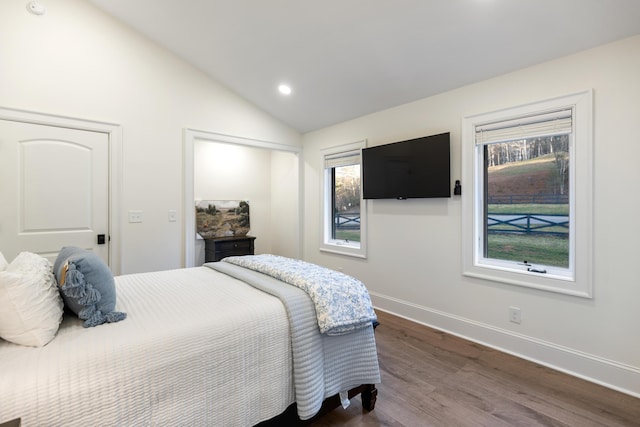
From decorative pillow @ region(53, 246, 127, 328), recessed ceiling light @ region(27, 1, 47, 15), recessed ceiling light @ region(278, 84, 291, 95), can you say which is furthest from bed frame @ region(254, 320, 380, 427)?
recessed ceiling light @ region(27, 1, 47, 15)

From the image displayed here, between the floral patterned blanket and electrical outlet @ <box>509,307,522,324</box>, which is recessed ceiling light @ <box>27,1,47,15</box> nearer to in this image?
the floral patterned blanket

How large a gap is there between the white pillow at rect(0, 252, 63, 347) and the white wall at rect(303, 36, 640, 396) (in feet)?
9.50

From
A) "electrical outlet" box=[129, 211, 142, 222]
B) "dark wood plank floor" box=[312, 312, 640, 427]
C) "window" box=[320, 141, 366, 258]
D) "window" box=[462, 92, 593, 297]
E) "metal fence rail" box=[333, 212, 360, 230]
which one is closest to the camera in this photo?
"dark wood plank floor" box=[312, 312, 640, 427]

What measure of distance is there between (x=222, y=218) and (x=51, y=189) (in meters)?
2.27

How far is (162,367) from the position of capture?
3.85 feet

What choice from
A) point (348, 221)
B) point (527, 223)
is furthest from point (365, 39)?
point (348, 221)

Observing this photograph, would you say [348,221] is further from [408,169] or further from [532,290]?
[532,290]

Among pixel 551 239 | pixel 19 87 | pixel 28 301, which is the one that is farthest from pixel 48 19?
pixel 551 239

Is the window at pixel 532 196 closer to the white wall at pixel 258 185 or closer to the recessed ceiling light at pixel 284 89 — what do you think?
the recessed ceiling light at pixel 284 89

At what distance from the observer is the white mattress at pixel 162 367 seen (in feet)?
3.24

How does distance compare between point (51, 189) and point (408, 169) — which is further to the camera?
point (408, 169)

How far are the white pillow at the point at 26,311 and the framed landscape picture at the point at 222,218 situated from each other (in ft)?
11.2

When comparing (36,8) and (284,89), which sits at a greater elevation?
(36,8)

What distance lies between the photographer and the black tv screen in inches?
114
